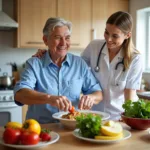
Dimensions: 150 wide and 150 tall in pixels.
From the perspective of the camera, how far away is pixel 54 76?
5.63 ft

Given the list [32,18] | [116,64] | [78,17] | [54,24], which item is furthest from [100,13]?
[54,24]

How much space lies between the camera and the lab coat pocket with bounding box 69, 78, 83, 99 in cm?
172

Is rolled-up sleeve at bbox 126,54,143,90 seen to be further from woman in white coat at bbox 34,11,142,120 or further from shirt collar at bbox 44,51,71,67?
shirt collar at bbox 44,51,71,67

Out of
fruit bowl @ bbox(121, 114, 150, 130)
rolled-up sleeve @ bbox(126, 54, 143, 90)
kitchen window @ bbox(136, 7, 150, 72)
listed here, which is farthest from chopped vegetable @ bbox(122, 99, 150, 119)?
kitchen window @ bbox(136, 7, 150, 72)

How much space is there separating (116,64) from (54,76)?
1.36ft

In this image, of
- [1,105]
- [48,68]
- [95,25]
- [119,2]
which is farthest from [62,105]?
[119,2]

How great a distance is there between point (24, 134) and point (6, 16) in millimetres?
2403

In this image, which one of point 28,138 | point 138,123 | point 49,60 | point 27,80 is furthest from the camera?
point 49,60

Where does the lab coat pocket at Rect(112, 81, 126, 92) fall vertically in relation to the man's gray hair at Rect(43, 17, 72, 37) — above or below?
below

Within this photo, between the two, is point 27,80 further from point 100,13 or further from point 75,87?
point 100,13

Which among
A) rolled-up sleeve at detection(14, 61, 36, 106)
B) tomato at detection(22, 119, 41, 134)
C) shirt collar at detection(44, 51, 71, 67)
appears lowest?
tomato at detection(22, 119, 41, 134)

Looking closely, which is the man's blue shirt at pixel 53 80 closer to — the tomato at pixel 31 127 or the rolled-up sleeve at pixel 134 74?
the rolled-up sleeve at pixel 134 74

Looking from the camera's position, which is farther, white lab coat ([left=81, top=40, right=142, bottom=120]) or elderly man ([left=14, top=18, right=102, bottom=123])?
white lab coat ([left=81, top=40, right=142, bottom=120])

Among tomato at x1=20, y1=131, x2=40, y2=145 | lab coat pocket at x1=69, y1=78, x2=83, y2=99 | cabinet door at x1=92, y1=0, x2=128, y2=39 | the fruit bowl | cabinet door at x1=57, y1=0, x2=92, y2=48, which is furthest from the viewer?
cabinet door at x1=92, y1=0, x2=128, y2=39
